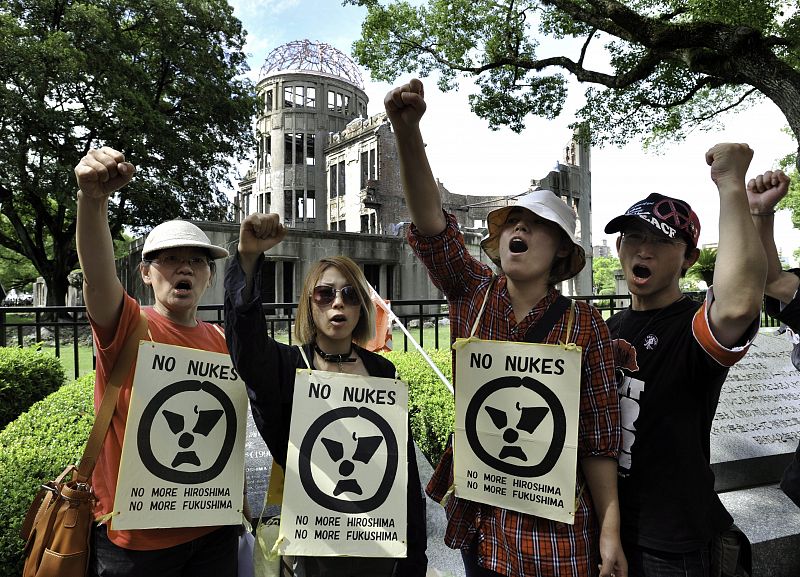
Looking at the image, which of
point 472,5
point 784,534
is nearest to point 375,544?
point 784,534

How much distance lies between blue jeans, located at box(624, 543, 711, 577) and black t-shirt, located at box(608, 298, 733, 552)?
1.5 inches

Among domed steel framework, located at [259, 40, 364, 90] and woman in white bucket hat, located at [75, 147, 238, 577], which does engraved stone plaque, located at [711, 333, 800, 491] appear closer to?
woman in white bucket hat, located at [75, 147, 238, 577]

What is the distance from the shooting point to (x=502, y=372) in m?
1.94

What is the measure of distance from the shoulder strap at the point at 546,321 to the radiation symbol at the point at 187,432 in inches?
54.3

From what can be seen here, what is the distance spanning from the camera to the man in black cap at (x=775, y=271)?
7.59ft

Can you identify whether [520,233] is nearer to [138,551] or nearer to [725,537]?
[725,537]

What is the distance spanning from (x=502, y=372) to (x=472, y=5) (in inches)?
561

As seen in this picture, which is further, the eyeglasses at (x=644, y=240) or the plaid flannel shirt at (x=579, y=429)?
the eyeglasses at (x=644, y=240)

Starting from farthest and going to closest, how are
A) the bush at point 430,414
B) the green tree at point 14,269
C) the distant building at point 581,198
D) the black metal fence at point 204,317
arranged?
the green tree at point 14,269 < the distant building at point 581,198 < the black metal fence at point 204,317 < the bush at point 430,414

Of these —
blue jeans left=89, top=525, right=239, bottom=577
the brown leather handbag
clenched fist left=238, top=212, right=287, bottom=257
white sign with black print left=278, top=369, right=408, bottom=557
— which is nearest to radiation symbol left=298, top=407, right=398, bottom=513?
white sign with black print left=278, top=369, right=408, bottom=557

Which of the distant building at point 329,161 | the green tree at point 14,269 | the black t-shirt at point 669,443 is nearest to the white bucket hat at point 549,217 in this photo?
the black t-shirt at point 669,443

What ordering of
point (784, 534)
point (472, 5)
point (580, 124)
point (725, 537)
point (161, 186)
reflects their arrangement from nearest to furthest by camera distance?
point (725, 537)
point (784, 534)
point (472, 5)
point (580, 124)
point (161, 186)

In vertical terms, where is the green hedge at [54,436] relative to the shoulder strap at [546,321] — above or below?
below

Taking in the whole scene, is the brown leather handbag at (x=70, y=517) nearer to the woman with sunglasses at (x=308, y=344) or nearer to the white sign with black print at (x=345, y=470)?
the woman with sunglasses at (x=308, y=344)
